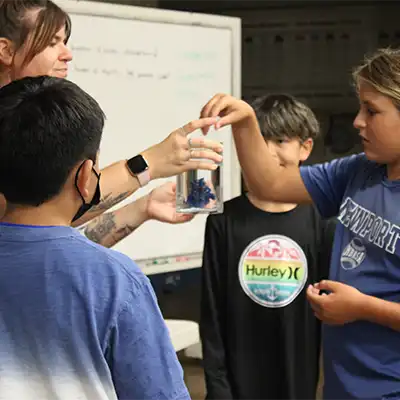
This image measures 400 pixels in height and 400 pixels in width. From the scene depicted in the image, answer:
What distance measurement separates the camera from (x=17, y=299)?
0.96 metres

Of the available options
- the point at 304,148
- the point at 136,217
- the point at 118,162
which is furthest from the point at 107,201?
the point at 304,148

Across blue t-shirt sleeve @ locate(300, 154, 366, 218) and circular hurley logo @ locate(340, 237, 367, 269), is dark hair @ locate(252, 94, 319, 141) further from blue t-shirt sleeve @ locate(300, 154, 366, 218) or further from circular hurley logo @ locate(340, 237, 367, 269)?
circular hurley logo @ locate(340, 237, 367, 269)

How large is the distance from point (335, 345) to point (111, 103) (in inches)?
52.2

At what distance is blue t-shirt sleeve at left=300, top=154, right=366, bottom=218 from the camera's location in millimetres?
1748

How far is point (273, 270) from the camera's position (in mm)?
2072

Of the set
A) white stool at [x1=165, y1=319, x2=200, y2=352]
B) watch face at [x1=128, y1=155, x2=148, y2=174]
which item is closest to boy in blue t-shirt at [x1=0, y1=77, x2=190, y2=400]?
watch face at [x1=128, y1=155, x2=148, y2=174]

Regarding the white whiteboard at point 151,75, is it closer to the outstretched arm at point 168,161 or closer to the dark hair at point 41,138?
the outstretched arm at point 168,161

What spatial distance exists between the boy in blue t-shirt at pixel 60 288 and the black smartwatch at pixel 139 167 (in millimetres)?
574

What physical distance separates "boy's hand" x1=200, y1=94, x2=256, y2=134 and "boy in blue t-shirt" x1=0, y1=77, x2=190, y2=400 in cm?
68

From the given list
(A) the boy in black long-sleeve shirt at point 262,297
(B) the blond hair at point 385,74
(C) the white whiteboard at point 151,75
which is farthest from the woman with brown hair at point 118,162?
(C) the white whiteboard at point 151,75

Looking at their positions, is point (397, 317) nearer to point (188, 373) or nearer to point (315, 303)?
point (315, 303)

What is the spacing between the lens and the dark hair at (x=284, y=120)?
6.96 ft

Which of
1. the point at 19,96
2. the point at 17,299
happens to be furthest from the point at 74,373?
the point at 19,96

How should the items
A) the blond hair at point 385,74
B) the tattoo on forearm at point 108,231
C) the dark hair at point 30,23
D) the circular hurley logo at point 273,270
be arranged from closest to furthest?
the dark hair at point 30,23, the blond hair at point 385,74, the tattoo on forearm at point 108,231, the circular hurley logo at point 273,270
